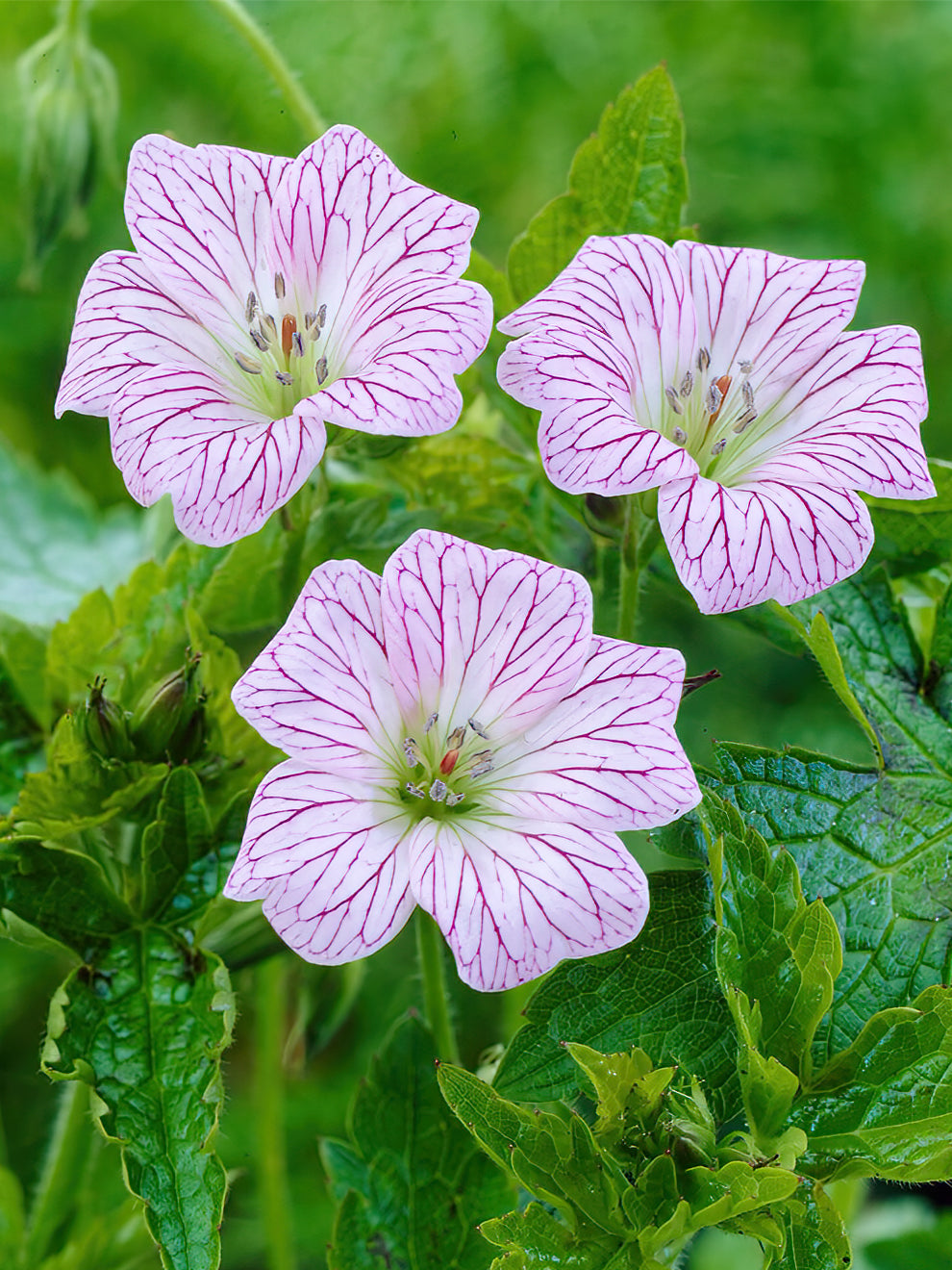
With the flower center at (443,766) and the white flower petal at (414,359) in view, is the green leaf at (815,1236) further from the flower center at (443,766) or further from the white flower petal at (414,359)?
the white flower petal at (414,359)

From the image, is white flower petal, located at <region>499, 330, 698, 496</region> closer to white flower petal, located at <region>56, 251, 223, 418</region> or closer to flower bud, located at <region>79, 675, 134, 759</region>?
white flower petal, located at <region>56, 251, 223, 418</region>

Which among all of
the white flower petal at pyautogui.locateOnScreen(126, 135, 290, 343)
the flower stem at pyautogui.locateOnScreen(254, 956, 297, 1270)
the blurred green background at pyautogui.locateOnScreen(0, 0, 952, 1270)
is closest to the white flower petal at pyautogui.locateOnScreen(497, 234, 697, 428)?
the white flower petal at pyautogui.locateOnScreen(126, 135, 290, 343)

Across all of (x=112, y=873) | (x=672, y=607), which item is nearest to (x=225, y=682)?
(x=112, y=873)

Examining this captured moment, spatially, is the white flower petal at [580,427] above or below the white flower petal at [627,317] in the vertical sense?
below

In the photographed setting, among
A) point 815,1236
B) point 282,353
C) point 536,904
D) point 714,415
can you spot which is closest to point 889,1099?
point 815,1236

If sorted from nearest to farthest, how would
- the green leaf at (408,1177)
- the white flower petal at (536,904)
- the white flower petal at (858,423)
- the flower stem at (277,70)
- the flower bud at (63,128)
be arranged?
the white flower petal at (536,904)
the white flower petal at (858,423)
the green leaf at (408,1177)
the flower stem at (277,70)
the flower bud at (63,128)

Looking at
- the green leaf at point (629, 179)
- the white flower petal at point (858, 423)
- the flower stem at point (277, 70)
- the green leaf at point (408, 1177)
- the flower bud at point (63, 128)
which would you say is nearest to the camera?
the white flower petal at point (858, 423)

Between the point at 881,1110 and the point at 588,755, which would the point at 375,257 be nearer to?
the point at 588,755

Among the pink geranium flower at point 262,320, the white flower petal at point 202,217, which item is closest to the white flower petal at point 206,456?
the pink geranium flower at point 262,320
